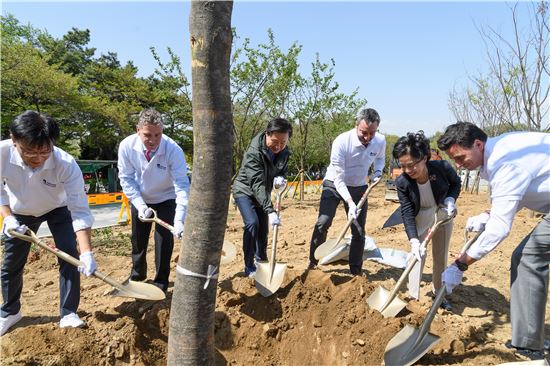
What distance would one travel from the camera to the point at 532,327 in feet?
7.62

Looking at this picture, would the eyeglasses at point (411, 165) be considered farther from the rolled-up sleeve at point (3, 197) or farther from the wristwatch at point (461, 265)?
the rolled-up sleeve at point (3, 197)

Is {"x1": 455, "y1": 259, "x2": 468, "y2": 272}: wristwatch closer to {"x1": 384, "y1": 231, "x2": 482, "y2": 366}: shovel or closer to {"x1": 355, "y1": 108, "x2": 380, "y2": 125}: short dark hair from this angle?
{"x1": 384, "y1": 231, "x2": 482, "y2": 366}: shovel

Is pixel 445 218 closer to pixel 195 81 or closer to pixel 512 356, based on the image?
pixel 512 356

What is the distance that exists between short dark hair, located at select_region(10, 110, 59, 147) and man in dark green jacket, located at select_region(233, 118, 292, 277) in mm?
1704

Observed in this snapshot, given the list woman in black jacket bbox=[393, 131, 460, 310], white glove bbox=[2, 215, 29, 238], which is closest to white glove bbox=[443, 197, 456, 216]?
woman in black jacket bbox=[393, 131, 460, 310]

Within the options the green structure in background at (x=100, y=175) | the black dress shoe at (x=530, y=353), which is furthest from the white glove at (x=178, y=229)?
the green structure in background at (x=100, y=175)

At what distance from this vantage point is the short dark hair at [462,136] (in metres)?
2.46

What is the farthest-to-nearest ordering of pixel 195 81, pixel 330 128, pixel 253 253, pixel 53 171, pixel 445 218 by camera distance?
1. pixel 330 128
2. pixel 253 253
3. pixel 445 218
4. pixel 53 171
5. pixel 195 81

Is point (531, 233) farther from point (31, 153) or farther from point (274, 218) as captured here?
point (31, 153)

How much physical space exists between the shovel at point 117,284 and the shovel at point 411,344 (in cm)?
167

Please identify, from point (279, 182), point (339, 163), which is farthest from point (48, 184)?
point (339, 163)

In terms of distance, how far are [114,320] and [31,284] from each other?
2026 mm

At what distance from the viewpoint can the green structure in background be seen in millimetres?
18031

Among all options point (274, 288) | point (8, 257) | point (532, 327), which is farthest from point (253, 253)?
point (532, 327)
